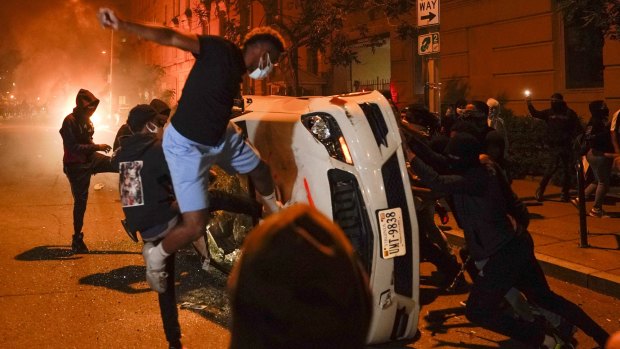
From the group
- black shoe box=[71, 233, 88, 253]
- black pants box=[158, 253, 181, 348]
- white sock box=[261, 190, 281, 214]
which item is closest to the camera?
black pants box=[158, 253, 181, 348]

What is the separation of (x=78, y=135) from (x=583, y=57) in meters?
10.9

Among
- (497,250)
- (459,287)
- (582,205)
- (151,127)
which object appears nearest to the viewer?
(497,250)

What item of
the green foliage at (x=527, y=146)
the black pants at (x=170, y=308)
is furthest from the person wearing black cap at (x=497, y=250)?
the green foliage at (x=527, y=146)

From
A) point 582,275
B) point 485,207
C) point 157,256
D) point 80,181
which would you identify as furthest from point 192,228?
point 80,181

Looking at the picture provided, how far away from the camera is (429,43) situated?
10.3 m

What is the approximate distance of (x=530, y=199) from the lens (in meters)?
11.2

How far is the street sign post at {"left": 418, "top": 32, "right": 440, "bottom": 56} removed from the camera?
1016 cm

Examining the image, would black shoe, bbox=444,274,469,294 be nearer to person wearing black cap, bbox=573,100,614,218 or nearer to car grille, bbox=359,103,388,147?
car grille, bbox=359,103,388,147

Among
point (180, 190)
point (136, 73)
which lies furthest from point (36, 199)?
point (136, 73)

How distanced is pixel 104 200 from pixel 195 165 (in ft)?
29.9

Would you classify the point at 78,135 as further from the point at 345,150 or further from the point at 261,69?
the point at 345,150

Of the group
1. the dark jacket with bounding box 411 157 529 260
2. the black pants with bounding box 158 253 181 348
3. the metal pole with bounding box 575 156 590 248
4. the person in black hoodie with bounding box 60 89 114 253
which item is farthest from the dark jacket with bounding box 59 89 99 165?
the metal pole with bounding box 575 156 590 248

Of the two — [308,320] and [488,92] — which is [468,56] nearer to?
[488,92]

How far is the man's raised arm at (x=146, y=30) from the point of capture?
3.60 meters
